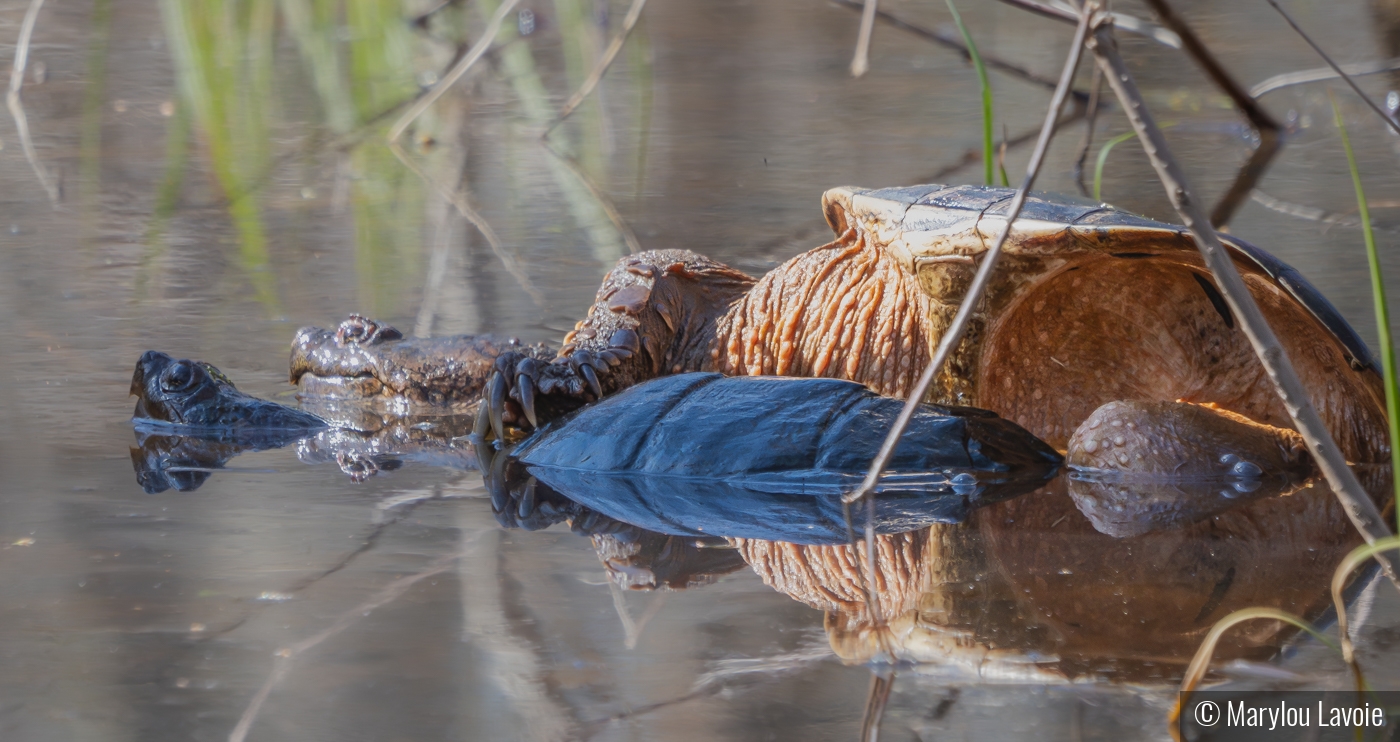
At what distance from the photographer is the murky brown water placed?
1.63 meters

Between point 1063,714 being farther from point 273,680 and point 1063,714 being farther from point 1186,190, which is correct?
point 273,680

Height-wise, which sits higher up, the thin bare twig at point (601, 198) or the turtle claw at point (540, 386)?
the turtle claw at point (540, 386)

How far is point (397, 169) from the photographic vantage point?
6.21m

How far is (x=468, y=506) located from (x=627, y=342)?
2.56ft

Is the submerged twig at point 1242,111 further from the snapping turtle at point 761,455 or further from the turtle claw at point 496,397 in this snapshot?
the turtle claw at point 496,397

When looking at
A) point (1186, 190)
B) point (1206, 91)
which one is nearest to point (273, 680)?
point (1186, 190)

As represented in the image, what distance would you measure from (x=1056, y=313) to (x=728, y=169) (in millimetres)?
3271

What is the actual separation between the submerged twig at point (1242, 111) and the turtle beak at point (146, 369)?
311 cm

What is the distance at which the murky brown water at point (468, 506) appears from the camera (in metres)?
1.63

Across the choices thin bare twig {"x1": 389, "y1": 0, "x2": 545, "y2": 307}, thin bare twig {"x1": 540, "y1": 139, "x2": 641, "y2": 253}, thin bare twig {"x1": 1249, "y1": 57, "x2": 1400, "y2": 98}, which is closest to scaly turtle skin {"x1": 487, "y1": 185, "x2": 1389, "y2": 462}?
thin bare twig {"x1": 1249, "y1": 57, "x2": 1400, "y2": 98}

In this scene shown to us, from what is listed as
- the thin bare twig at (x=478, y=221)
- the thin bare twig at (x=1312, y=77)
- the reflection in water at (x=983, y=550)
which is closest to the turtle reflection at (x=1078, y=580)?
the reflection in water at (x=983, y=550)

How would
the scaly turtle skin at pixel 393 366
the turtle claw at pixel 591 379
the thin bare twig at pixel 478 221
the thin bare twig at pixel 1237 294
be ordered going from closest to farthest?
the thin bare twig at pixel 1237 294 < the turtle claw at pixel 591 379 < the scaly turtle skin at pixel 393 366 < the thin bare twig at pixel 478 221

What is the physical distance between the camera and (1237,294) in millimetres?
1575

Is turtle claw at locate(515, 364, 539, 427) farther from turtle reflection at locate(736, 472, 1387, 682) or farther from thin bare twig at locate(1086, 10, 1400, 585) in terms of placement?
thin bare twig at locate(1086, 10, 1400, 585)
